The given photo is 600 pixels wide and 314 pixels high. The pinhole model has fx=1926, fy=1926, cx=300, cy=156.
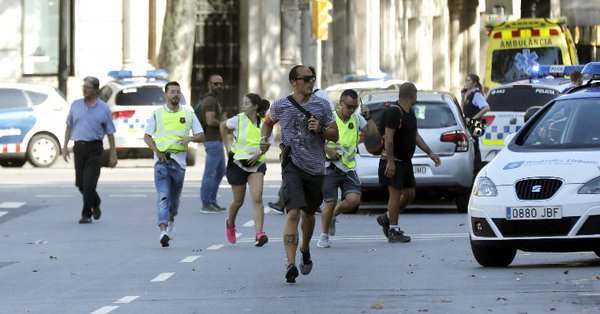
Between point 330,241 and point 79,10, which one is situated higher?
point 79,10

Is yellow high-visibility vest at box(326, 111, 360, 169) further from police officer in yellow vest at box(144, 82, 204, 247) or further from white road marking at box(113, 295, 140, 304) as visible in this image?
white road marking at box(113, 295, 140, 304)

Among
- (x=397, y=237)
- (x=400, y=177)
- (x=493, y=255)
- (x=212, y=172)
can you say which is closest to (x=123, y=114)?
(x=212, y=172)

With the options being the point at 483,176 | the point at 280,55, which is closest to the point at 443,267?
the point at 483,176

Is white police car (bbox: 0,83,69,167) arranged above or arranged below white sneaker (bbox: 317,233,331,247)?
above

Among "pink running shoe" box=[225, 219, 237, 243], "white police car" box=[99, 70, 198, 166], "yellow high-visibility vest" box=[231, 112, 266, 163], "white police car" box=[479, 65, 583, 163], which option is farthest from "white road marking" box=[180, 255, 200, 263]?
"white police car" box=[99, 70, 198, 166]

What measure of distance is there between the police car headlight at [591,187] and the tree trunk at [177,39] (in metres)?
26.3

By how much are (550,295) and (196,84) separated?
3547 cm

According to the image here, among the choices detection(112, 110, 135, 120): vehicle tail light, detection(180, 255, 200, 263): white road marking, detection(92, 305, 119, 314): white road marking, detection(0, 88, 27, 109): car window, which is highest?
detection(0, 88, 27, 109): car window

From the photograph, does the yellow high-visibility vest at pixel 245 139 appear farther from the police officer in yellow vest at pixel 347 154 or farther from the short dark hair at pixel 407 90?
the short dark hair at pixel 407 90

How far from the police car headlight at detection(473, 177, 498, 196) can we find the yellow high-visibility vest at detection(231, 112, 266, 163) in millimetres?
4284

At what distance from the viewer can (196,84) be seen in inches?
1892

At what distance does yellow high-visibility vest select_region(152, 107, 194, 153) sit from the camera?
62.5ft

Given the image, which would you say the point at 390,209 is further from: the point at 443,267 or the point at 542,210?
the point at 542,210

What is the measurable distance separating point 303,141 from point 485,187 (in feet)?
4.79
